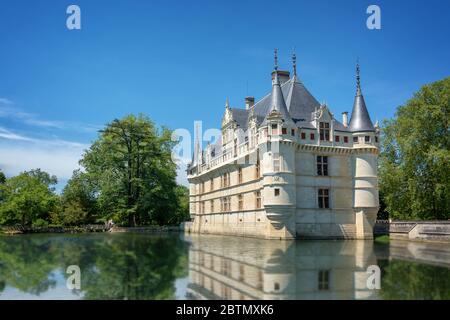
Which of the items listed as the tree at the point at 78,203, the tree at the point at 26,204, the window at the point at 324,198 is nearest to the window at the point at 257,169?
the window at the point at 324,198

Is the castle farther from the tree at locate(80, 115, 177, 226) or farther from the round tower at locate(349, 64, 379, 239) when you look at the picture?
the tree at locate(80, 115, 177, 226)

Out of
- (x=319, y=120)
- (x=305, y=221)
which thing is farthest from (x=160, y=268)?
(x=319, y=120)

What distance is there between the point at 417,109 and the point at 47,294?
3567cm

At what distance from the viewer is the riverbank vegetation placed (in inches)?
1859

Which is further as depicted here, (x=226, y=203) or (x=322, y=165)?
(x=226, y=203)

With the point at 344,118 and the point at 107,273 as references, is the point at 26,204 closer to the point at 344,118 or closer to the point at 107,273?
the point at 344,118

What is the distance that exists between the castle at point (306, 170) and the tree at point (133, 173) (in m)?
15.1

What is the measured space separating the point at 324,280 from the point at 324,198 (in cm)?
2016

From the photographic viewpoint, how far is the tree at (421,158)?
3534 cm

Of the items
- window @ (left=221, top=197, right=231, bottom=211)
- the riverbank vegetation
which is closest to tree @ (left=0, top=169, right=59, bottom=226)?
the riverbank vegetation

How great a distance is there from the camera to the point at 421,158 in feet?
121

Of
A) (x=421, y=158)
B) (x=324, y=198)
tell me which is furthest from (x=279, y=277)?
(x=421, y=158)

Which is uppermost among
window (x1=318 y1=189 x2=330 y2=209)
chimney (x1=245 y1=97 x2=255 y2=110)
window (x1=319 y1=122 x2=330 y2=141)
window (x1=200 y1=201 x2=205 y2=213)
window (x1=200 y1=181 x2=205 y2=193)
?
chimney (x1=245 y1=97 x2=255 y2=110)
